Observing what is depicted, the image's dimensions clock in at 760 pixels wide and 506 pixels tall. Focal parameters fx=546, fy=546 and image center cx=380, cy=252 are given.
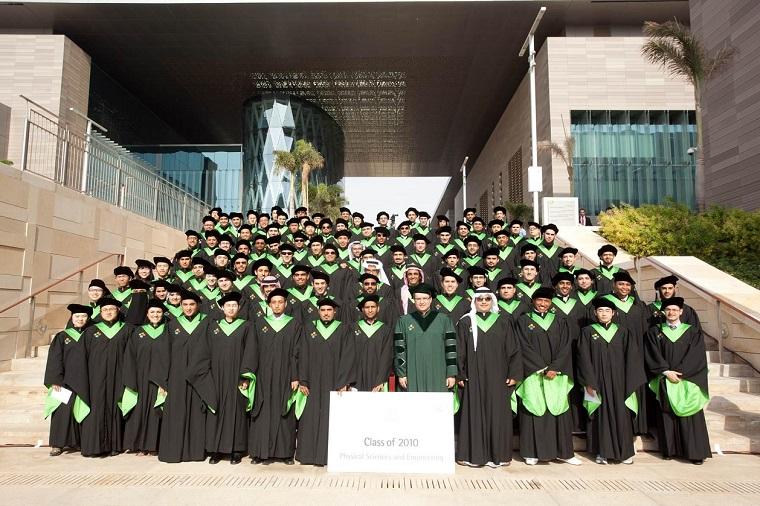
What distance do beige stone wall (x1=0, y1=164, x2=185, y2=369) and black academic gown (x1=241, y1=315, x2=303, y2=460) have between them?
4.71m

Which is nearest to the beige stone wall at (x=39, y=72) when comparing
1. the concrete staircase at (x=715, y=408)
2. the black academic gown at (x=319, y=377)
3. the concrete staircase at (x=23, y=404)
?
the concrete staircase at (x=23, y=404)

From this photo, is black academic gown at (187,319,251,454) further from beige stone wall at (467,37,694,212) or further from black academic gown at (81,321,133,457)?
beige stone wall at (467,37,694,212)

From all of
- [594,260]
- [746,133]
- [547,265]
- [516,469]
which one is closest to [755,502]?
[516,469]

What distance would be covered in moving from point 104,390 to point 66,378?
1.25ft

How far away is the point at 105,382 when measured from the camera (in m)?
5.61

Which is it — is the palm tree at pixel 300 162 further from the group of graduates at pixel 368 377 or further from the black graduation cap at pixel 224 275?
the group of graduates at pixel 368 377

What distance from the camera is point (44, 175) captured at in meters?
8.88

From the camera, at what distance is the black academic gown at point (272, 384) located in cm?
519

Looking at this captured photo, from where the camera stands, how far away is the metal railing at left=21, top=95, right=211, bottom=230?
360 inches

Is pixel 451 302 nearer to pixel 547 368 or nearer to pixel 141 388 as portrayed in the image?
pixel 547 368

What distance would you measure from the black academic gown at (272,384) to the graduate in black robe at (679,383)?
3.59 metres

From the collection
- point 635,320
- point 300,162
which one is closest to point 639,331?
point 635,320

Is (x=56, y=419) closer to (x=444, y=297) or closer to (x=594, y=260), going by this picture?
(x=444, y=297)

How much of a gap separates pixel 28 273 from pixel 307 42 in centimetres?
1774
